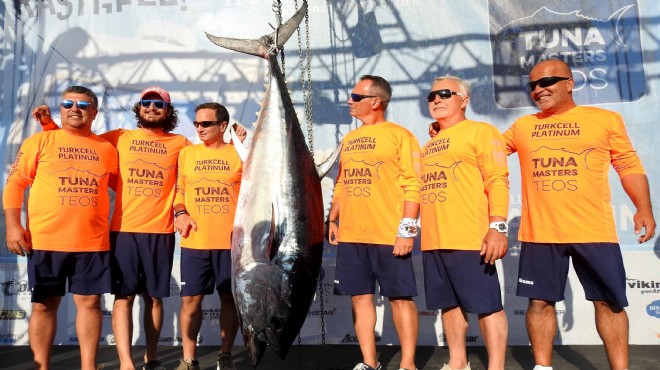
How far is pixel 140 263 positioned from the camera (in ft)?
7.98

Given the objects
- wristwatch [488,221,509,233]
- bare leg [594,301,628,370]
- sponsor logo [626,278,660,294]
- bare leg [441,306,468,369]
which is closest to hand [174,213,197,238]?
bare leg [441,306,468,369]

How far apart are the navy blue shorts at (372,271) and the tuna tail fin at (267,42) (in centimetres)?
94

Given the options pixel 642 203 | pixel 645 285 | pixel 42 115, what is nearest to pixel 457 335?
pixel 642 203

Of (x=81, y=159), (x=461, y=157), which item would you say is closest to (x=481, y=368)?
(x=461, y=157)

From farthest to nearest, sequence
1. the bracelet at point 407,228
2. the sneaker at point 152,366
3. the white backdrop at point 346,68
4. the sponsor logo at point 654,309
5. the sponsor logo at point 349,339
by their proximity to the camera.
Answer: the sponsor logo at point 349,339, the white backdrop at point 346,68, the sponsor logo at point 654,309, the sneaker at point 152,366, the bracelet at point 407,228

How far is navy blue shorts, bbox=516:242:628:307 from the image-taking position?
1.93 meters

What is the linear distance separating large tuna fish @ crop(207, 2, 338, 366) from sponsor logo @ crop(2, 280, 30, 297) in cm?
263

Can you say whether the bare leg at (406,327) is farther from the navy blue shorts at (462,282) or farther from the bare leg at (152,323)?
the bare leg at (152,323)

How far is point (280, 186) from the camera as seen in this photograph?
173 cm

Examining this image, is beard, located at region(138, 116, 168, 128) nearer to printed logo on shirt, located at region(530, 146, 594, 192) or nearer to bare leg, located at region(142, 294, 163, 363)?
bare leg, located at region(142, 294, 163, 363)

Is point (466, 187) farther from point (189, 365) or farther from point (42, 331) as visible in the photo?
point (42, 331)

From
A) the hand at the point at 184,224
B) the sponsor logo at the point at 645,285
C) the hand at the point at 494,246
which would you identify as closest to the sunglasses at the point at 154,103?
the hand at the point at 184,224

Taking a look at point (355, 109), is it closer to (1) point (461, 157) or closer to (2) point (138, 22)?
(1) point (461, 157)

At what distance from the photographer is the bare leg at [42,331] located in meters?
2.21
